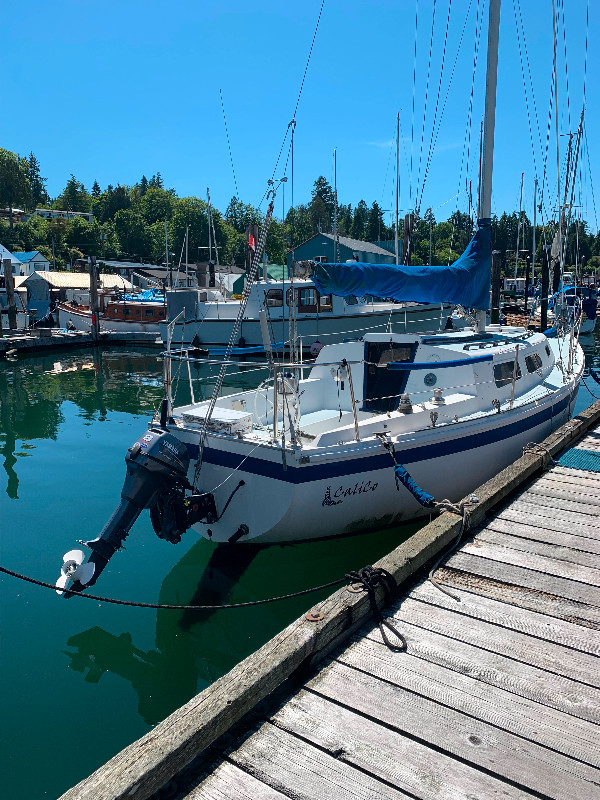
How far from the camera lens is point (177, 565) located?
8.35 m

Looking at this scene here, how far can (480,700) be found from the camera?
370 cm

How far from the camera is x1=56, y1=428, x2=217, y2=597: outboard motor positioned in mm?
6398

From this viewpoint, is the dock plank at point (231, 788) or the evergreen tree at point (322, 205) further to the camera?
the evergreen tree at point (322, 205)

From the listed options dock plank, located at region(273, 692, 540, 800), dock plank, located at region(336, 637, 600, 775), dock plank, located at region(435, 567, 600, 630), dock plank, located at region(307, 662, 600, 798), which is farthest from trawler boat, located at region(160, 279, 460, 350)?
dock plank, located at region(273, 692, 540, 800)

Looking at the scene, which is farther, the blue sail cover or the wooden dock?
the blue sail cover

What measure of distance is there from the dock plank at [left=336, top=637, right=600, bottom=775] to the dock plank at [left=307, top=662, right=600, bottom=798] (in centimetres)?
4

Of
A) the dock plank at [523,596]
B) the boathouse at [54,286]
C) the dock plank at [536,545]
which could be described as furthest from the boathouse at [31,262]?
the dock plank at [523,596]

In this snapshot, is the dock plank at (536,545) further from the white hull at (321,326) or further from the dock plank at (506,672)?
the white hull at (321,326)

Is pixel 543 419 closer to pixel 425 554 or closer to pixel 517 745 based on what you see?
pixel 425 554

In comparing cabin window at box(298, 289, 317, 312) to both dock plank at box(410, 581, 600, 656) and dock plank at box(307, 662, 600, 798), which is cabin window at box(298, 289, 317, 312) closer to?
dock plank at box(410, 581, 600, 656)

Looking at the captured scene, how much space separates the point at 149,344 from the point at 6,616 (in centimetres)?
2824

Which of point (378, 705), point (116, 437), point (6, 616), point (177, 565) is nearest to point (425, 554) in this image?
point (378, 705)

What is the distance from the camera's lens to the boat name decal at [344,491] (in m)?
7.31

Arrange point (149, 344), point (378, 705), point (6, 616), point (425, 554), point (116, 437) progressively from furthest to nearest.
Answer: point (149, 344) < point (116, 437) < point (6, 616) < point (425, 554) < point (378, 705)
